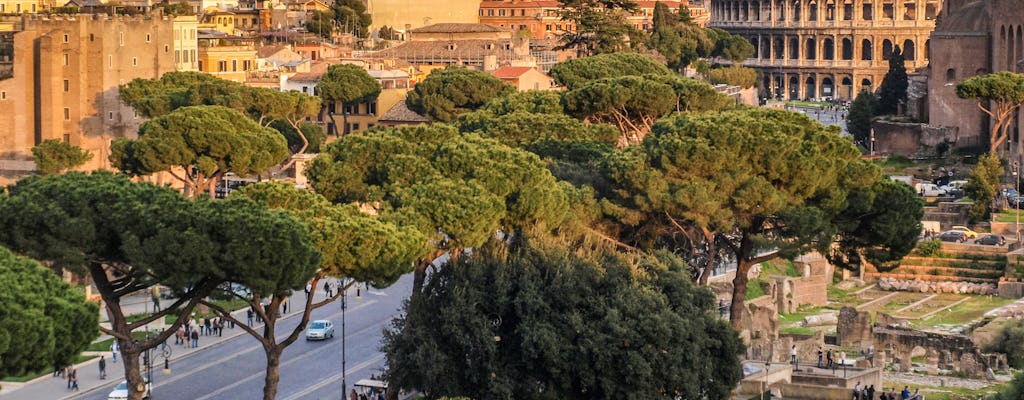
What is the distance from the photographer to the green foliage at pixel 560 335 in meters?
36.7

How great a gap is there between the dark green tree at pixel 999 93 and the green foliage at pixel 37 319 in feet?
146

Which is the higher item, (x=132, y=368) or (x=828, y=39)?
(x=828, y=39)

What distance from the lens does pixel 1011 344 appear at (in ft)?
150

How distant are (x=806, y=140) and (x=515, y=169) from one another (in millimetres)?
6688

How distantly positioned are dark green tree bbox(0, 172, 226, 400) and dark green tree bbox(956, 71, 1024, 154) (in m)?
40.4

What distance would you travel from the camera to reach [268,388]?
37.1m

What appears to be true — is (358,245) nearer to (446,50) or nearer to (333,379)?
(333,379)

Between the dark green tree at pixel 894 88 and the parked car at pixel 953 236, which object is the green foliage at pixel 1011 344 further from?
the dark green tree at pixel 894 88

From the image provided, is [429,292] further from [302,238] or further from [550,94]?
[550,94]

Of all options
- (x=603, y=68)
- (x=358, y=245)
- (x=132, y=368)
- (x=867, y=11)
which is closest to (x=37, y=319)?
(x=132, y=368)

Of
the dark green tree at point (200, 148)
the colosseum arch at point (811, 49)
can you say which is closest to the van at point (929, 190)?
the dark green tree at point (200, 148)

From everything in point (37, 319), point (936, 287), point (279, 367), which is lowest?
point (279, 367)

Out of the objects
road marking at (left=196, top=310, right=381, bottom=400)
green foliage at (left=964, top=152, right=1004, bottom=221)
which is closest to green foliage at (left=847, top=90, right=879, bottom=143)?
green foliage at (left=964, top=152, right=1004, bottom=221)

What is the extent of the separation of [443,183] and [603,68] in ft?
115
